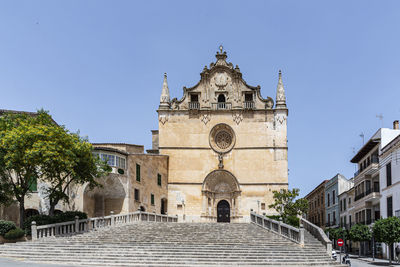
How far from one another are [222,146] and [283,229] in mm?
19336

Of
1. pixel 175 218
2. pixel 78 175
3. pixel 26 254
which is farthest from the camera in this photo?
pixel 175 218

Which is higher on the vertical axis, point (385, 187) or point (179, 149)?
point (179, 149)

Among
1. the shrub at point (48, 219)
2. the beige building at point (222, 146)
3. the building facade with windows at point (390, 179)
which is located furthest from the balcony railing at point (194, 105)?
the shrub at point (48, 219)

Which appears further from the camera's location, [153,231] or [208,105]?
[208,105]

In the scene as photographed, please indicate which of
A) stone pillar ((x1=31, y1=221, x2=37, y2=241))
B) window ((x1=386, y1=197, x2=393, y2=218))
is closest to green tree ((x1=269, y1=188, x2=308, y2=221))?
window ((x1=386, y1=197, x2=393, y2=218))

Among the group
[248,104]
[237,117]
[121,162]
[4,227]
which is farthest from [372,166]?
[4,227]

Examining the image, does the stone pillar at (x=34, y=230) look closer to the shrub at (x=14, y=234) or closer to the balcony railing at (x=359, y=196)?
the shrub at (x=14, y=234)

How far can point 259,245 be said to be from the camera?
26.2 metres

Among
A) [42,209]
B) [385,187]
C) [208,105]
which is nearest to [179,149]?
[208,105]

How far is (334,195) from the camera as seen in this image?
216 ft

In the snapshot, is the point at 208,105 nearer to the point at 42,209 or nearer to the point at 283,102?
the point at 283,102

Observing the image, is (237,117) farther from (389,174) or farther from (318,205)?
(318,205)

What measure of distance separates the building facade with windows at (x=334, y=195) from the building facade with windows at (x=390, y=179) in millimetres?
20099

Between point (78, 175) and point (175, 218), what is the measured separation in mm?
15074
